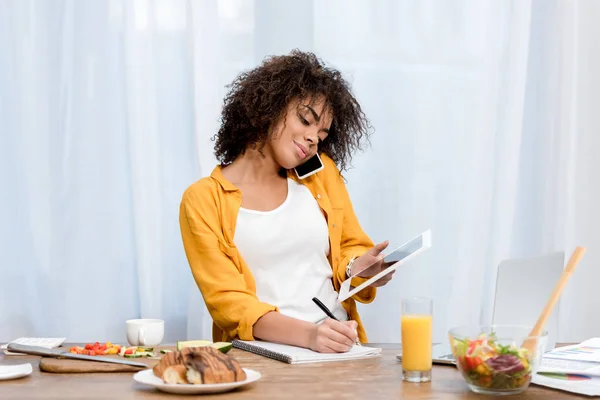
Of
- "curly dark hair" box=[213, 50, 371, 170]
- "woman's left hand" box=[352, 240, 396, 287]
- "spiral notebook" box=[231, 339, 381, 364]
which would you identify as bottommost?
"spiral notebook" box=[231, 339, 381, 364]

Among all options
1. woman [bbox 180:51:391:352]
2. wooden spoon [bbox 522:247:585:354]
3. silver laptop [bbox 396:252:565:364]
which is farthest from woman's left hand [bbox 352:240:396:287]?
wooden spoon [bbox 522:247:585:354]

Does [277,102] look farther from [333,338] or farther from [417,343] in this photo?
[417,343]

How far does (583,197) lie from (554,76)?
0.42 m

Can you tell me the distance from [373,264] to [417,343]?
0.65 metres

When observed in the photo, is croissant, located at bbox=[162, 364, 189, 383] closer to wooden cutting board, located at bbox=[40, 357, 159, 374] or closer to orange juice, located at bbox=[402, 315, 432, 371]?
wooden cutting board, located at bbox=[40, 357, 159, 374]

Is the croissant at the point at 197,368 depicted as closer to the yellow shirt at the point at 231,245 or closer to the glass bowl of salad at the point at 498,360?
the glass bowl of salad at the point at 498,360

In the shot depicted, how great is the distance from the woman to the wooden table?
0.48 metres

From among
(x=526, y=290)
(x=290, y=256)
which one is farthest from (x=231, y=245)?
(x=526, y=290)

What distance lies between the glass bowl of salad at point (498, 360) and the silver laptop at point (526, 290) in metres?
0.20

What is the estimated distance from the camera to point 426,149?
2.76 metres

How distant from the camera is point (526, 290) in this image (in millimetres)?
1514

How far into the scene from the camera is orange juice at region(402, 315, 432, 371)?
1358 millimetres

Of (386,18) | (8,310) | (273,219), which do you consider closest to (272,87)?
(273,219)

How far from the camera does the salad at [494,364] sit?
124 cm
